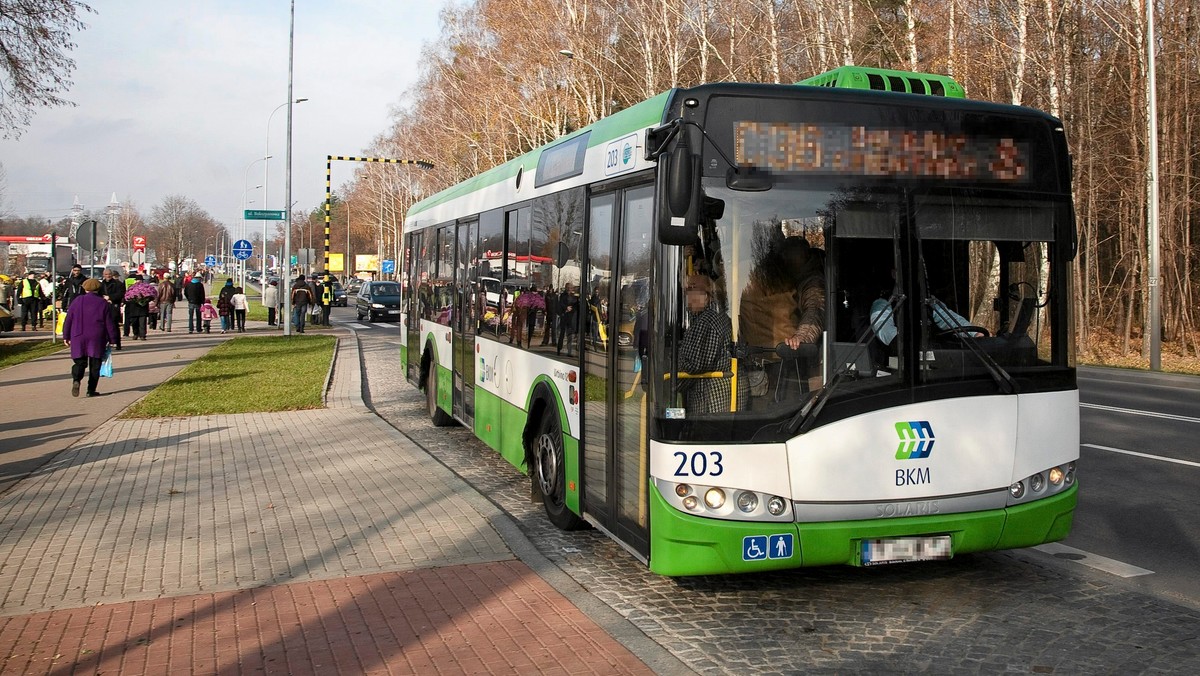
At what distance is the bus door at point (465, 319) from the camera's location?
1063 cm

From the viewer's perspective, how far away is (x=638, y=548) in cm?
589

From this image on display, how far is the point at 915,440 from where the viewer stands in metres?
5.47

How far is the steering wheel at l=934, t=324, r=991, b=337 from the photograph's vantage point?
5.61 m

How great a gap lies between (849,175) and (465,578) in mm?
3169

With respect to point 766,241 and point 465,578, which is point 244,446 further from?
point 766,241

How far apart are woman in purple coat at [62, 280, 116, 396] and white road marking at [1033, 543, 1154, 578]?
13.7 metres

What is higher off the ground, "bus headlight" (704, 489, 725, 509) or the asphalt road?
"bus headlight" (704, 489, 725, 509)

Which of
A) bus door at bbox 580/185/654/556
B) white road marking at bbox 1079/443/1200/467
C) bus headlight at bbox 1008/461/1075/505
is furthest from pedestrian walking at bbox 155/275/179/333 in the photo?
bus headlight at bbox 1008/461/1075/505

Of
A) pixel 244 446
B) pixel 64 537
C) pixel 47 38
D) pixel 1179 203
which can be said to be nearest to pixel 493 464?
pixel 244 446

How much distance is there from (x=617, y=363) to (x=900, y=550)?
1.85 meters

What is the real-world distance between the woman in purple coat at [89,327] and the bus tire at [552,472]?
10.5m

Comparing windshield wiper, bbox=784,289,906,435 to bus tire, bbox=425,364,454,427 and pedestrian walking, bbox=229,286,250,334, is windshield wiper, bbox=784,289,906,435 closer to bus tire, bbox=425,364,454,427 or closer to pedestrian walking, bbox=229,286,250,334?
bus tire, bbox=425,364,454,427

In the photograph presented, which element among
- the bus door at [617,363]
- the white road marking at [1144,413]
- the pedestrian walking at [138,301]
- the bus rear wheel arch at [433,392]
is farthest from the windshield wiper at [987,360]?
the pedestrian walking at [138,301]

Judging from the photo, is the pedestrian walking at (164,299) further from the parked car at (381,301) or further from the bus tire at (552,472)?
the bus tire at (552,472)
